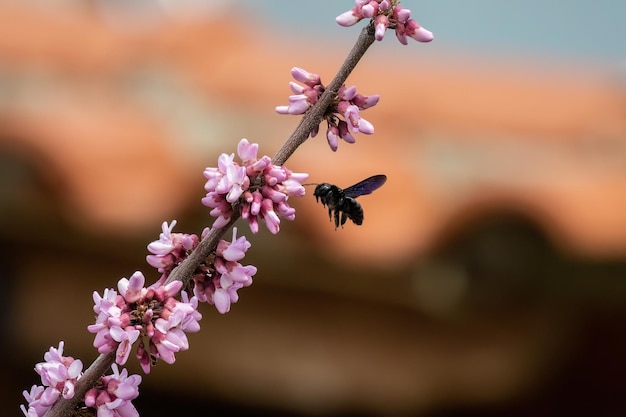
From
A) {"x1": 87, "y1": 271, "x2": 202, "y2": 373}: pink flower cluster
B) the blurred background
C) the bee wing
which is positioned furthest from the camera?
the blurred background

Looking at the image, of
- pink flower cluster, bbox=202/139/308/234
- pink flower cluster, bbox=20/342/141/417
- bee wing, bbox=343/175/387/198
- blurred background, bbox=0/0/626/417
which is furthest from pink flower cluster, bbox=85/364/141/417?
blurred background, bbox=0/0/626/417

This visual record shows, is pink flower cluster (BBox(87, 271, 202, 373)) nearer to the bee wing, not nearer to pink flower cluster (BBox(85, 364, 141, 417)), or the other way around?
pink flower cluster (BBox(85, 364, 141, 417))

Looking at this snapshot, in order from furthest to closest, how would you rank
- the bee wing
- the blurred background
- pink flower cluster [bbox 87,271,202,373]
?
1. the blurred background
2. the bee wing
3. pink flower cluster [bbox 87,271,202,373]

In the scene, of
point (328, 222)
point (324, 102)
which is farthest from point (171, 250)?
point (328, 222)

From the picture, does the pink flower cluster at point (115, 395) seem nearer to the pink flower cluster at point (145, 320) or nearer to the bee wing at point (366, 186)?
the pink flower cluster at point (145, 320)

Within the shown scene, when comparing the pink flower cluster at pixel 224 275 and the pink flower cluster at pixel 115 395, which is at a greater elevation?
the pink flower cluster at pixel 224 275

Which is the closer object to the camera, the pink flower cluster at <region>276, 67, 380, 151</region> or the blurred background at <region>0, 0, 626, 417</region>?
the pink flower cluster at <region>276, 67, 380, 151</region>

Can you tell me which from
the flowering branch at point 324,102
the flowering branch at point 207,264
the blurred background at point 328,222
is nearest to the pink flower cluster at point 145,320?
the flowering branch at point 207,264

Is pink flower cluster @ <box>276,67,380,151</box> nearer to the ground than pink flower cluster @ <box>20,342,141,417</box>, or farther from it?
farther from it
